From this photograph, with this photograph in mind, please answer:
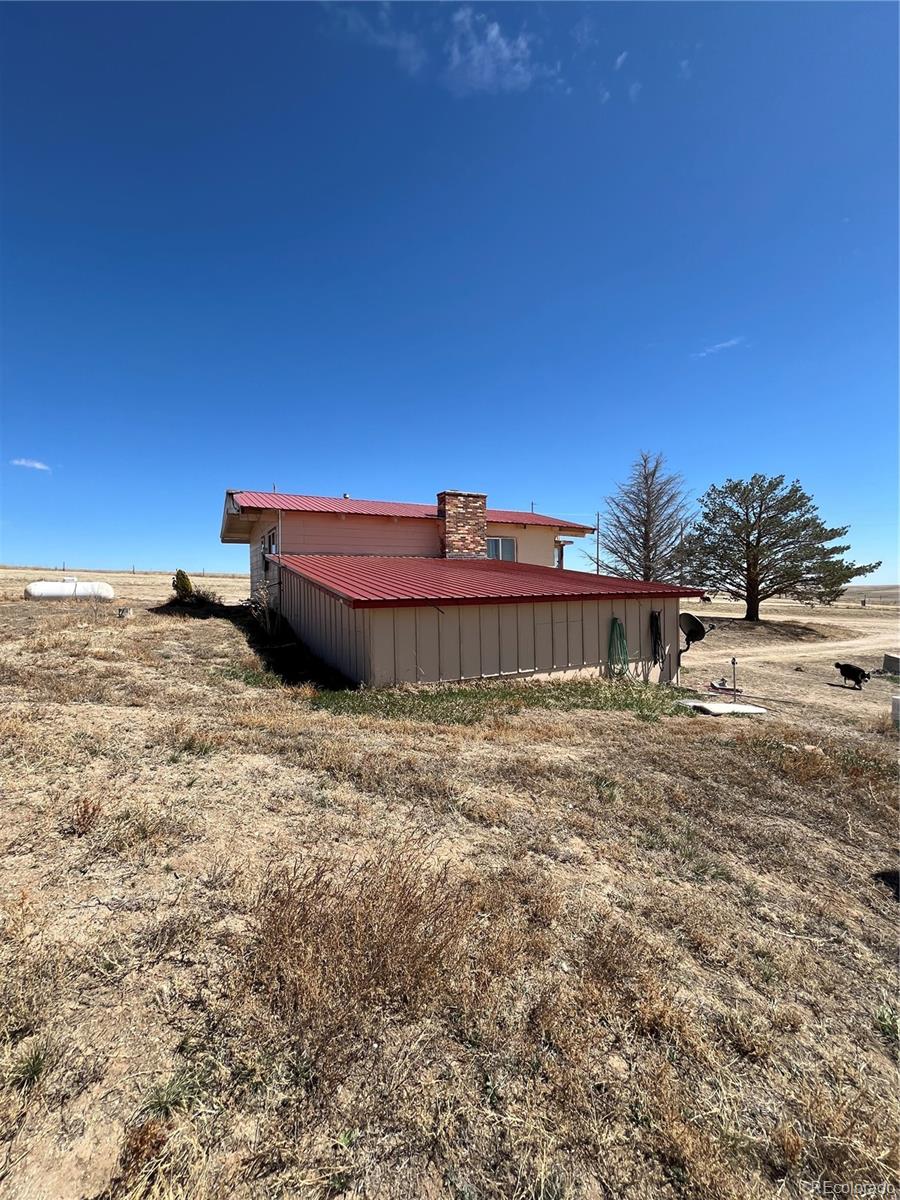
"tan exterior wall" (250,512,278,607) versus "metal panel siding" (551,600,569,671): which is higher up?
"tan exterior wall" (250,512,278,607)

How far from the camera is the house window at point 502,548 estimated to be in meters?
21.9

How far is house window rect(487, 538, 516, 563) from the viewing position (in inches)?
861

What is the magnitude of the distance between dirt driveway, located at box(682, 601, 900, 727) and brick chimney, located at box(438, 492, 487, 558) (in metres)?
8.49

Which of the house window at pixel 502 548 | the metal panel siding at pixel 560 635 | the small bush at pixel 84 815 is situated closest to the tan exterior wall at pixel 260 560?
the house window at pixel 502 548

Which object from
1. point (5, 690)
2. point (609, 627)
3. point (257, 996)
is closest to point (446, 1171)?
point (257, 996)

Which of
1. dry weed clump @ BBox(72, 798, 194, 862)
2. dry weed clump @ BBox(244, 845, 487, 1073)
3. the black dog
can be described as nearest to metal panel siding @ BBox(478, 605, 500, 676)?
dry weed clump @ BBox(72, 798, 194, 862)

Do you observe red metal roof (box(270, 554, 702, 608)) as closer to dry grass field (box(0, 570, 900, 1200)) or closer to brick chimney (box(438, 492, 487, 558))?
brick chimney (box(438, 492, 487, 558))

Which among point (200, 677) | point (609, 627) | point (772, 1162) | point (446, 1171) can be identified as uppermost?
point (609, 627)

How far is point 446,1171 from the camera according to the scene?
1873 millimetres

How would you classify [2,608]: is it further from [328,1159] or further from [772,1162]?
[772,1162]

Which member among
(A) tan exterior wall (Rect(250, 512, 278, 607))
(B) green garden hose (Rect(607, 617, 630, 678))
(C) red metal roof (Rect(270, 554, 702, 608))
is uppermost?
(A) tan exterior wall (Rect(250, 512, 278, 607))

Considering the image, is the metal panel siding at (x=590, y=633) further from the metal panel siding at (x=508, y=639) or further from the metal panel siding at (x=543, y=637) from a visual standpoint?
the metal panel siding at (x=508, y=639)

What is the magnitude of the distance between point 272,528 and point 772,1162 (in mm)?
18838

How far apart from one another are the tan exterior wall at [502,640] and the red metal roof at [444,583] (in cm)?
30
